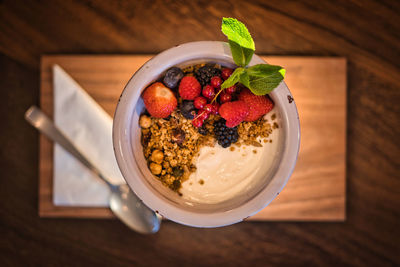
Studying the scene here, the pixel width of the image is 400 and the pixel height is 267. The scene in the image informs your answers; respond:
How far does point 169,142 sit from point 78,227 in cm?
43

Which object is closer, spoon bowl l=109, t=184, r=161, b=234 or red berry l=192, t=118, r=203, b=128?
red berry l=192, t=118, r=203, b=128

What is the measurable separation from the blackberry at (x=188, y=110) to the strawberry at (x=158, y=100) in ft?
0.06

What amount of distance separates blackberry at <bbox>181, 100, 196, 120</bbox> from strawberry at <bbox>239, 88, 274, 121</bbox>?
0.09 meters

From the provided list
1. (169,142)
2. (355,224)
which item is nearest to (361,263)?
(355,224)

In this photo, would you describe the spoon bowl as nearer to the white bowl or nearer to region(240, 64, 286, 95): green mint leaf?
the white bowl

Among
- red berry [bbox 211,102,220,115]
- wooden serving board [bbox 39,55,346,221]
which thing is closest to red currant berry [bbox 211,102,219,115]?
red berry [bbox 211,102,220,115]

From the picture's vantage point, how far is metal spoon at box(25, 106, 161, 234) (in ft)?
2.62

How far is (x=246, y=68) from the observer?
56 cm

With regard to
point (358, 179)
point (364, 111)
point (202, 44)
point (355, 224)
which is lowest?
point (355, 224)

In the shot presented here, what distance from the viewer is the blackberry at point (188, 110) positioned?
59 cm

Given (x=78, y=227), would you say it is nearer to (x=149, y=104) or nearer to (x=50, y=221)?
(x=50, y=221)

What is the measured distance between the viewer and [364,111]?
85 centimetres

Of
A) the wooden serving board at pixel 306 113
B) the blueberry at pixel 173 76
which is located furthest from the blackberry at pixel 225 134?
the wooden serving board at pixel 306 113

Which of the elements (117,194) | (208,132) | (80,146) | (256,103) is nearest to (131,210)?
(117,194)
